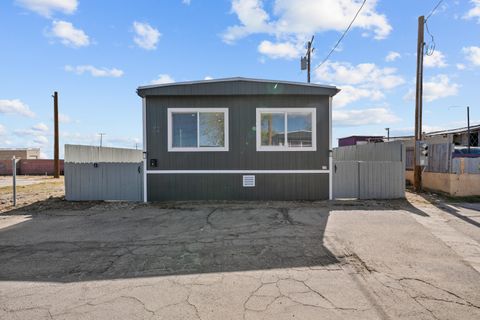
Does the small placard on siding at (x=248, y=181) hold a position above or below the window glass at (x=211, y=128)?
below

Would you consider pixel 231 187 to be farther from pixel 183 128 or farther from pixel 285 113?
pixel 285 113

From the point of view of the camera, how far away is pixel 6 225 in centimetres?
617

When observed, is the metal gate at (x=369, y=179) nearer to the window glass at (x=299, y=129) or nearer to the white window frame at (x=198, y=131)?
the window glass at (x=299, y=129)

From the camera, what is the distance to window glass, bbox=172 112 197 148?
8.63 metres

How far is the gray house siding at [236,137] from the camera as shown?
8547mm

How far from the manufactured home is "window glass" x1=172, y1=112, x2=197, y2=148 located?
0.04 meters

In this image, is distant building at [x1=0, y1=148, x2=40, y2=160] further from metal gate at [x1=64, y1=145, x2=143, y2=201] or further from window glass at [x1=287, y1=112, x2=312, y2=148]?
window glass at [x1=287, y1=112, x2=312, y2=148]

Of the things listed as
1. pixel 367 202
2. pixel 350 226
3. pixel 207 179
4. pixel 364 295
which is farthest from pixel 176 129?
pixel 364 295

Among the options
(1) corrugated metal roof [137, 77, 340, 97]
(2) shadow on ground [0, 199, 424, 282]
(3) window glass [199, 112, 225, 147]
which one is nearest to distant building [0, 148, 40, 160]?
(2) shadow on ground [0, 199, 424, 282]

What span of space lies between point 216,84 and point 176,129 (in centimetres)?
181

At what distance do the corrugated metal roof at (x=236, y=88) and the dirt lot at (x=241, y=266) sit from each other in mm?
3632

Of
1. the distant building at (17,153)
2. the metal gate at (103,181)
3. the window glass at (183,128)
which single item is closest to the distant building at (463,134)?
the window glass at (183,128)

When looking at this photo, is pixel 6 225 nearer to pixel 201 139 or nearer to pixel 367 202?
pixel 201 139

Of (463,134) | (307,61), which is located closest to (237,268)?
(307,61)
